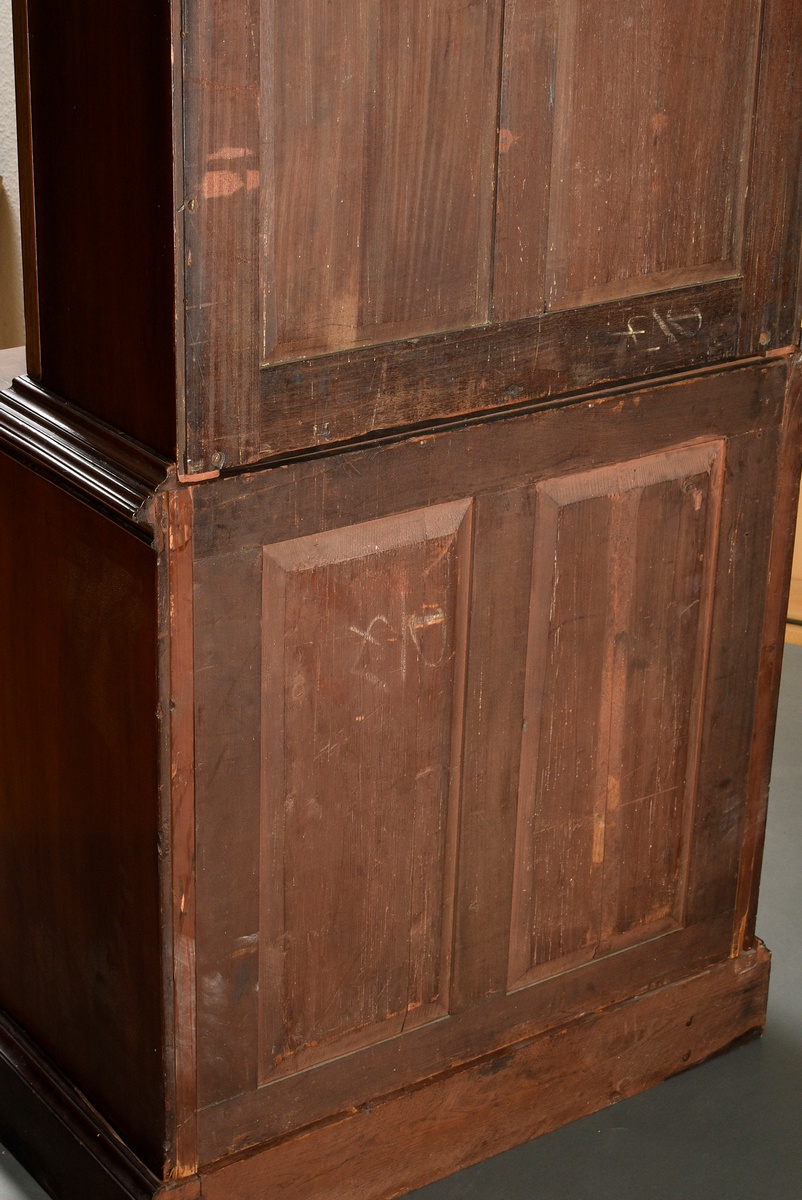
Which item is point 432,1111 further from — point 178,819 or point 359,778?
point 178,819

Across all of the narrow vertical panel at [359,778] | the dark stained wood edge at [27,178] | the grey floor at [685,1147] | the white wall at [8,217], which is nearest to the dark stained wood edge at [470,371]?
the narrow vertical panel at [359,778]

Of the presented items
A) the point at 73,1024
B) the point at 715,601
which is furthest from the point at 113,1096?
the point at 715,601

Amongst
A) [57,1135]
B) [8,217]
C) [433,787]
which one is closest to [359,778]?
[433,787]

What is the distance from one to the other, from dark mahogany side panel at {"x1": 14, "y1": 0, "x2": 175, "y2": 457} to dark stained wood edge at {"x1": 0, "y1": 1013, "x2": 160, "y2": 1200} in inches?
38.1

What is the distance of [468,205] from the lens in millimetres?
1982

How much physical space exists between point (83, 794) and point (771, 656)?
1053mm

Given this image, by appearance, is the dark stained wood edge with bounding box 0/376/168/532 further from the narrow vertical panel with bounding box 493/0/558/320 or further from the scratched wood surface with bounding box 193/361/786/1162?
the narrow vertical panel with bounding box 493/0/558/320

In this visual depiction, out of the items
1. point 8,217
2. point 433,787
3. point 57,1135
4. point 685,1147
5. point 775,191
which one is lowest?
point 685,1147

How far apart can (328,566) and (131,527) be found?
0.85 ft

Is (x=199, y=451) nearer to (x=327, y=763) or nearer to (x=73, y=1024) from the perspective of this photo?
(x=327, y=763)

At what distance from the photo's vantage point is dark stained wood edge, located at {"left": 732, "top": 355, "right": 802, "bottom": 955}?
7.96ft

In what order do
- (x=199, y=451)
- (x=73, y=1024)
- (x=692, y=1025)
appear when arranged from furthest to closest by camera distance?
1. (x=692, y=1025)
2. (x=73, y=1024)
3. (x=199, y=451)

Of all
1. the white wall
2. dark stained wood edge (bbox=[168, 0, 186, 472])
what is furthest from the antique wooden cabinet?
the white wall

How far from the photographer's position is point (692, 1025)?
8.77 ft
